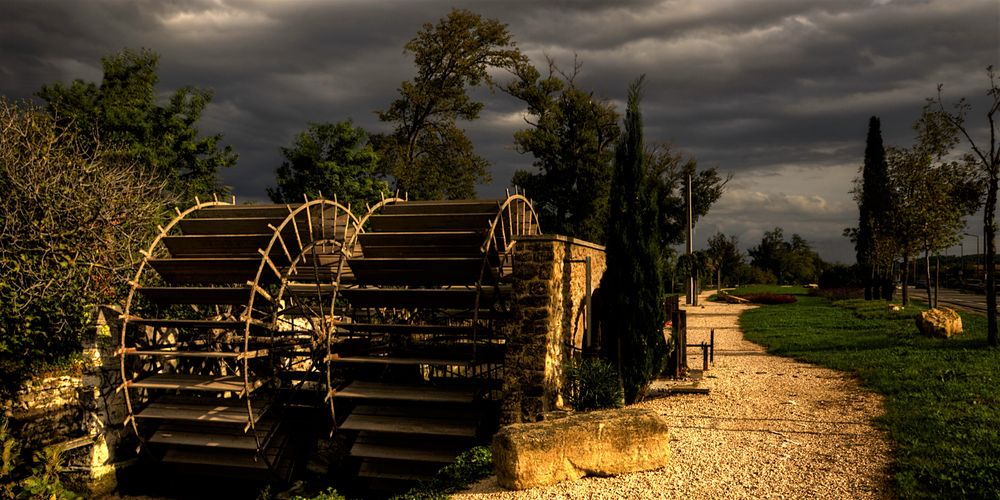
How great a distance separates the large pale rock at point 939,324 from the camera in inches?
536

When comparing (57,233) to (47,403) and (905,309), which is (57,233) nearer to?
(47,403)

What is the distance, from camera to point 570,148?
32.3 metres

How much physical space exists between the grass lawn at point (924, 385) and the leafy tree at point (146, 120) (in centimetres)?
2028

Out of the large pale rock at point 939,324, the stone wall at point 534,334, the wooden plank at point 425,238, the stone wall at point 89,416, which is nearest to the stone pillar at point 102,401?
the stone wall at point 89,416

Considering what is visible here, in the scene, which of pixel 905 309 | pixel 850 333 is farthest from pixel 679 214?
pixel 850 333

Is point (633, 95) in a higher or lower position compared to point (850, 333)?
higher

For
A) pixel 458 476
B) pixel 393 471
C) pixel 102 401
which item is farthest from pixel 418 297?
pixel 102 401

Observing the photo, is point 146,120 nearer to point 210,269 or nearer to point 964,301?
point 210,269

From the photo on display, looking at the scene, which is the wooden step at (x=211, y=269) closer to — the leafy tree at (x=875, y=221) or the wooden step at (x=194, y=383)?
the wooden step at (x=194, y=383)

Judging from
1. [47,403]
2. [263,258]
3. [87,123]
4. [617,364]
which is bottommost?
[47,403]

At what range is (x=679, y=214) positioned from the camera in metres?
38.1

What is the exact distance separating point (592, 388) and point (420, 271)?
3238 mm

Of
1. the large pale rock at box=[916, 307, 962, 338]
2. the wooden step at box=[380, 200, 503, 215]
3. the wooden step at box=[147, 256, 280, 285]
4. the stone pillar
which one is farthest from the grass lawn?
the stone pillar

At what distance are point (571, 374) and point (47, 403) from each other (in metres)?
8.21
